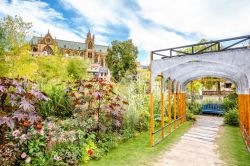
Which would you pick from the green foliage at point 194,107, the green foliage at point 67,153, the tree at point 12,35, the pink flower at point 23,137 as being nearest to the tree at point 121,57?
the tree at point 12,35

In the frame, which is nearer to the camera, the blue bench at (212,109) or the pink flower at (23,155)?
the pink flower at (23,155)

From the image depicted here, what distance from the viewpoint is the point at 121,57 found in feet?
120

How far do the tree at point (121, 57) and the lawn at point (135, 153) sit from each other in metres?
29.4

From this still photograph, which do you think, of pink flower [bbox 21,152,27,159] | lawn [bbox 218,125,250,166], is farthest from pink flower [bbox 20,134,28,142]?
lawn [bbox 218,125,250,166]

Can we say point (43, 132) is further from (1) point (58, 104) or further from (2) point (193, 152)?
(2) point (193, 152)

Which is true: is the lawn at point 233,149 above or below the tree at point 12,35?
below

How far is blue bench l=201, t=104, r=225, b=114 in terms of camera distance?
1252 cm

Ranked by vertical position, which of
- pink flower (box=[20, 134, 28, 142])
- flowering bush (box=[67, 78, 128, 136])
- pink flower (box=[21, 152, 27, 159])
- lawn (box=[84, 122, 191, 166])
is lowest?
lawn (box=[84, 122, 191, 166])

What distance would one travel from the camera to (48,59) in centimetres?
2391

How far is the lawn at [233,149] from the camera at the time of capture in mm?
4549

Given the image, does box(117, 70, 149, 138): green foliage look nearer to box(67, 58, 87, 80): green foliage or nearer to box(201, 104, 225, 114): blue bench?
box(201, 104, 225, 114): blue bench

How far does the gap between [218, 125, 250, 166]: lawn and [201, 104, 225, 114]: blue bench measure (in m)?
5.07

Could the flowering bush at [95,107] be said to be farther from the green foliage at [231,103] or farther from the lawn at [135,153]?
the green foliage at [231,103]

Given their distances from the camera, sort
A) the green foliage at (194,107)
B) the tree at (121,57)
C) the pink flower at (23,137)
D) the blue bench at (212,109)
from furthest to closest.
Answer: the tree at (121,57)
the green foliage at (194,107)
the blue bench at (212,109)
the pink flower at (23,137)
